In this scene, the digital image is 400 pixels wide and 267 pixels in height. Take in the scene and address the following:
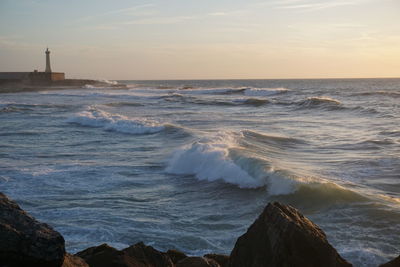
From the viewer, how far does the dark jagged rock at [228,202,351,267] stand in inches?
151

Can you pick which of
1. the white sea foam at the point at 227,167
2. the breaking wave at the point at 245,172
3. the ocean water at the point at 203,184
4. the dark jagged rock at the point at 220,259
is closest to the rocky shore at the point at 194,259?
the dark jagged rock at the point at 220,259

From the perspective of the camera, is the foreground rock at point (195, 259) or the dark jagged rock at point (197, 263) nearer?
the foreground rock at point (195, 259)

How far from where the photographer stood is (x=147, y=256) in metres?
4.60

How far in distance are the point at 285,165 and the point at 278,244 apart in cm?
764

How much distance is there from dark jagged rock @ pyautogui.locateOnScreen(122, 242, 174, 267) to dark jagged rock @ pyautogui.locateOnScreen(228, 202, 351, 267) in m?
0.77

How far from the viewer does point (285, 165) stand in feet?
37.3

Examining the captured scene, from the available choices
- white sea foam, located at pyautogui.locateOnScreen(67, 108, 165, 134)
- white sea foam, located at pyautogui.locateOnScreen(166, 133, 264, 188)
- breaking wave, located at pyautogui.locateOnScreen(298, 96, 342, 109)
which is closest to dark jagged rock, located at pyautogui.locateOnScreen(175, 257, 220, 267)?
white sea foam, located at pyautogui.locateOnScreen(166, 133, 264, 188)

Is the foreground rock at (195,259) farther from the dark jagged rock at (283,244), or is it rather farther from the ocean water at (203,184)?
the ocean water at (203,184)

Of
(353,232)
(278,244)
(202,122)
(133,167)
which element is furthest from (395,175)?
(202,122)

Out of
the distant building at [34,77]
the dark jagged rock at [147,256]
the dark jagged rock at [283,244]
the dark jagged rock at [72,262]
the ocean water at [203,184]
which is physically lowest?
the ocean water at [203,184]

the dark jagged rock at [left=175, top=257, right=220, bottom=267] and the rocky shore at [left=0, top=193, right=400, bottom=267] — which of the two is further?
the dark jagged rock at [left=175, top=257, right=220, bottom=267]

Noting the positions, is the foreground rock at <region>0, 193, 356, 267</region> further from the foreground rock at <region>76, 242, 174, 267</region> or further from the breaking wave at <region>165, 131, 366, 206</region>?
the breaking wave at <region>165, 131, 366, 206</region>

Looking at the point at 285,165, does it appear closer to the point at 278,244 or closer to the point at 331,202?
the point at 331,202

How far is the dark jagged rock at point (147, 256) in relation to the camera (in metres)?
4.54
